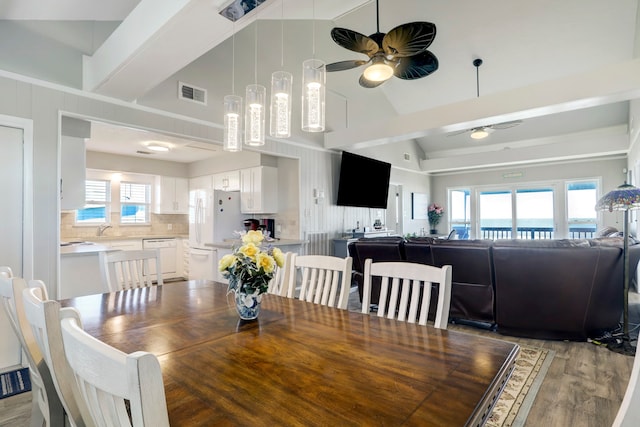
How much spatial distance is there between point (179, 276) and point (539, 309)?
6230 millimetres

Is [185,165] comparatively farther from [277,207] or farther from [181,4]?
[181,4]

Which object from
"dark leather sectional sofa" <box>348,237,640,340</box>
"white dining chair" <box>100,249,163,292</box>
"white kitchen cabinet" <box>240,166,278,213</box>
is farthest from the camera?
"white kitchen cabinet" <box>240,166,278,213</box>

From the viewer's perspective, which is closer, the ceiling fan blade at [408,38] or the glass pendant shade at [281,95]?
the glass pendant shade at [281,95]

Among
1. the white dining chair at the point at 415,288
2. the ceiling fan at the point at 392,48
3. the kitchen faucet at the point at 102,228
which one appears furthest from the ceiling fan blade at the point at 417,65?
the kitchen faucet at the point at 102,228

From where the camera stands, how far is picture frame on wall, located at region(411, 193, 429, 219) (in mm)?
8984

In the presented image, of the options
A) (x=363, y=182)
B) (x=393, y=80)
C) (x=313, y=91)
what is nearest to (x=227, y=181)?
(x=363, y=182)

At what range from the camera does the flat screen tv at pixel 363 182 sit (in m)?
6.29

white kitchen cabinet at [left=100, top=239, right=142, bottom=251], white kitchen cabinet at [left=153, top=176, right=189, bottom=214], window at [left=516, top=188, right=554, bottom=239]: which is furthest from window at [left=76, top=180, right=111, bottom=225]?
window at [left=516, top=188, right=554, bottom=239]

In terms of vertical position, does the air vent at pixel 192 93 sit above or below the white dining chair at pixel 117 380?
above

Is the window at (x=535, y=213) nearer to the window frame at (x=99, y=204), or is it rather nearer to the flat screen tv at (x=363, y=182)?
the flat screen tv at (x=363, y=182)

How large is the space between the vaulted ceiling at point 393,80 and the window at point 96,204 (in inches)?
142

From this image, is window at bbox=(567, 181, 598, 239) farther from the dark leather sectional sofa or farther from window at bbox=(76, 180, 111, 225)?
window at bbox=(76, 180, 111, 225)

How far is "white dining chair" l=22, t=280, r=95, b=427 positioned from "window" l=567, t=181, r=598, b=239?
9.49 meters

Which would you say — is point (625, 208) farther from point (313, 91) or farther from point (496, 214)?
point (496, 214)
